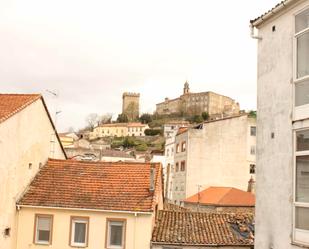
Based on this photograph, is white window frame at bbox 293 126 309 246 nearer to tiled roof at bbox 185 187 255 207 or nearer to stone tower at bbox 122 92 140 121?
tiled roof at bbox 185 187 255 207

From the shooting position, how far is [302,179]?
9875mm

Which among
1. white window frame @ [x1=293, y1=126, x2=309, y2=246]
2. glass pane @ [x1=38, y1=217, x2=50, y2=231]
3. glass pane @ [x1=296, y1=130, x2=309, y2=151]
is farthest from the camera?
glass pane @ [x1=38, y1=217, x2=50, y2=231]

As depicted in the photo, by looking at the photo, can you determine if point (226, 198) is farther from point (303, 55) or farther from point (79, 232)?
point (303, 55)

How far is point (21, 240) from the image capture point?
2383cm

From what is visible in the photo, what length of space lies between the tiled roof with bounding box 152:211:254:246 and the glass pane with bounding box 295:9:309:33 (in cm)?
1550

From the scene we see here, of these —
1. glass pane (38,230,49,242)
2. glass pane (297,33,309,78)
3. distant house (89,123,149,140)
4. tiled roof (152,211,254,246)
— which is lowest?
glass pane (38,230,49,242)

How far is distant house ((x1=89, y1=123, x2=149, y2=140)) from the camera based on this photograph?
556 feet

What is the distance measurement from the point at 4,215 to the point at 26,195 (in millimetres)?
2104

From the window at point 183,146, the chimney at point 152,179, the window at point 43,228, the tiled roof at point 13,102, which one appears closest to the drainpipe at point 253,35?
the tiled roof at point 13,102

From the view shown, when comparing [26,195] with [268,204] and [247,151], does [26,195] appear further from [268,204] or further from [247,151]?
[247,151]

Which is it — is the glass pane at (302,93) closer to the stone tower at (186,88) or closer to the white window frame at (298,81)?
the white window frame at (298,81)

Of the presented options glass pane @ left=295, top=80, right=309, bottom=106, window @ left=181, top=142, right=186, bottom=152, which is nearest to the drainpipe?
glass pane @ left=295, top=80, right=309, bottom=106

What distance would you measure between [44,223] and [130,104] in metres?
174

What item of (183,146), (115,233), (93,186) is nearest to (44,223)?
(93,186)
